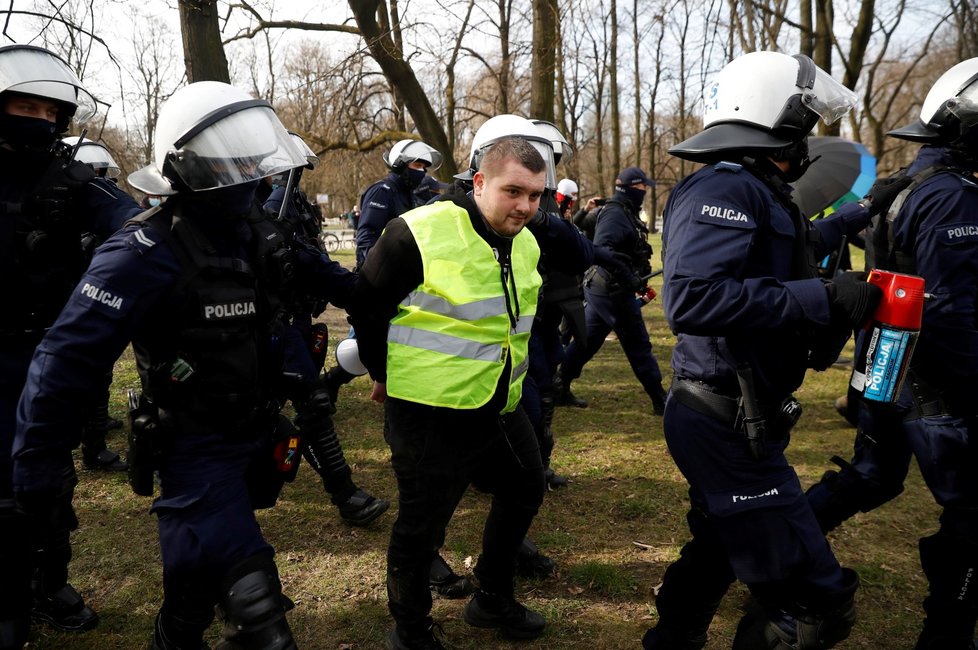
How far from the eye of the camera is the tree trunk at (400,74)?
9.75 metres

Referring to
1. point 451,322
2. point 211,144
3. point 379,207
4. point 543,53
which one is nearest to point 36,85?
point 211,144

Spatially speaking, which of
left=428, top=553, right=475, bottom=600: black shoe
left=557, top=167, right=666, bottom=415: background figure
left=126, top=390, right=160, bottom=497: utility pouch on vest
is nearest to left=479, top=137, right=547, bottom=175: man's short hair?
left=126, top=390, right=160, bottom=497: utility pouch on vest

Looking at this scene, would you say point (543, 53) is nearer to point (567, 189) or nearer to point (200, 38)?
point (567, 189)

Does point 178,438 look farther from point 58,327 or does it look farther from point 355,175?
point 355,175

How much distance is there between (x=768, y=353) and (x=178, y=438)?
6.17 ft

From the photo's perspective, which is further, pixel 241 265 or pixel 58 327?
pixel 241 265

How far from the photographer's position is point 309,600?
131 inches

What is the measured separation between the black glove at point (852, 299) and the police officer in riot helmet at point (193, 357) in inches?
68.6

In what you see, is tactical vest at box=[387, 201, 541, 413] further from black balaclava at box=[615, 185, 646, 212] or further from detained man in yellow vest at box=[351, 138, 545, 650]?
black balaclava at box=[615, 185, 646, 212]

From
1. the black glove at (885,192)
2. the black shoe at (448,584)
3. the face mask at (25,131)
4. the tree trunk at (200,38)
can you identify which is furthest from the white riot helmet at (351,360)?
the tree trunk at (200,38)

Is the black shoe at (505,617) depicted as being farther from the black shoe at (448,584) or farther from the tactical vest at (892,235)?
the tactical vest at (892,235)

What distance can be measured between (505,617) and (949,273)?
227cm

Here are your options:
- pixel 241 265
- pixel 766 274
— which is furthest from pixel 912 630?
pixel 241 265

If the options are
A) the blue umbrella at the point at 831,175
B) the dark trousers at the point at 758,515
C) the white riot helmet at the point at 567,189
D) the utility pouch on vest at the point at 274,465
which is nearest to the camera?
the dark trousers at the point at 758,515
